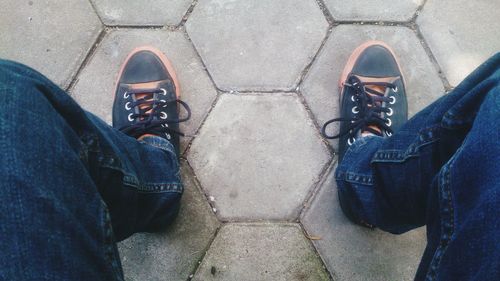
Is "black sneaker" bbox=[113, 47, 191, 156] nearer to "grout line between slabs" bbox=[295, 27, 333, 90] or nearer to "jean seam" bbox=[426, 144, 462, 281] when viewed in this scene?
"grout line between slabs" bbox=[295, 27, 333, 90]

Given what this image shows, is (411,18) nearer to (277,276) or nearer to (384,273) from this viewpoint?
(384,273)

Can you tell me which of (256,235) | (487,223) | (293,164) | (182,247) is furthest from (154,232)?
(487,223)

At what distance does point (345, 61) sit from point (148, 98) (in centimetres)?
62

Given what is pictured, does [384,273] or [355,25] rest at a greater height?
[355,25]

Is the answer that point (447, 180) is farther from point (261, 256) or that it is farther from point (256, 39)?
point (256, 39)

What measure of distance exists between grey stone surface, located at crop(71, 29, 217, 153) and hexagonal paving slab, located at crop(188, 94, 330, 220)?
5cm

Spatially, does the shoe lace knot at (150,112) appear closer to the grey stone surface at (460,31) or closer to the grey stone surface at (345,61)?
the grey stone surface at (345,61)

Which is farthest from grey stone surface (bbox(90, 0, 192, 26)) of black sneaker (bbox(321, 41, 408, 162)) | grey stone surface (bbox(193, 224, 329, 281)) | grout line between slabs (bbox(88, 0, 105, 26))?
grey stone surface (bbox(193, 224, 329, 281))

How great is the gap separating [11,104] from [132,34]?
2.68 ft

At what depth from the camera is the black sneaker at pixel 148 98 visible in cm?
136

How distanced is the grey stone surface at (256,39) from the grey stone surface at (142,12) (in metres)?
0.05

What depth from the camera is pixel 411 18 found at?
4.83 ft

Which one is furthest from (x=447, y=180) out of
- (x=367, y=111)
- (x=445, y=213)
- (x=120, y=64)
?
(x=120, y=64)

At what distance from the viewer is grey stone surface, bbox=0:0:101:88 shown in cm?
145
